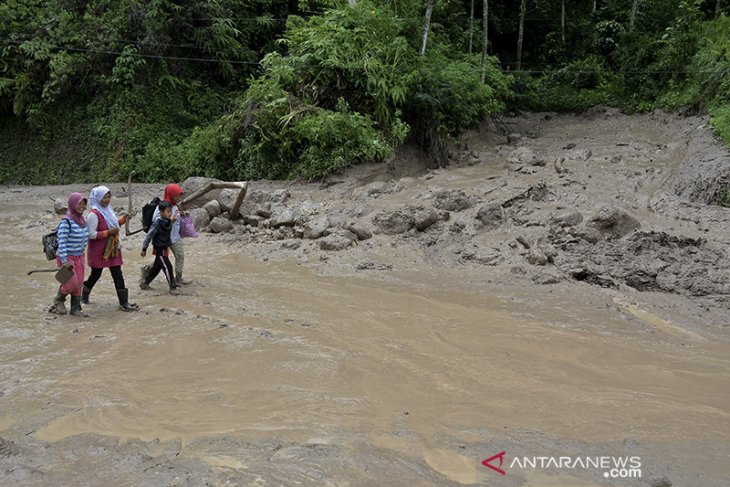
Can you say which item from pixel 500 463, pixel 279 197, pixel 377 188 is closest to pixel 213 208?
pixel 279 197

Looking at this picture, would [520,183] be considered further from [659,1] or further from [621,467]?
[659,1]

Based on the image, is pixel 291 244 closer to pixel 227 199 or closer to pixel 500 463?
pixel 227 199

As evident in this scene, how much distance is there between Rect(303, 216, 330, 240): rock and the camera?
955 centimetres

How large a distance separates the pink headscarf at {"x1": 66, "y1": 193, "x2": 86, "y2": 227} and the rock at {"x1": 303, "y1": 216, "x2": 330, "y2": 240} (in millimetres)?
4051

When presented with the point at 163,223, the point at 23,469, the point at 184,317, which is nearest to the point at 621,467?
the point at 23,469

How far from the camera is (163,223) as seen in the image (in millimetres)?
7062

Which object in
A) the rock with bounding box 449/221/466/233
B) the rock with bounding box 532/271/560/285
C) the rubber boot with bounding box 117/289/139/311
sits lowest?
the rock with bounding box 532/271/560/285

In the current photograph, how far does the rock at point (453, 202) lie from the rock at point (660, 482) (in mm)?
7341

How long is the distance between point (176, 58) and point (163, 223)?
13.9 meters

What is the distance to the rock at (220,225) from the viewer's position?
10.4m

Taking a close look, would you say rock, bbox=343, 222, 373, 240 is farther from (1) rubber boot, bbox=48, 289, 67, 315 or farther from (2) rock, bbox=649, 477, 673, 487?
(2) rock, bbox=649, 477, 673, 487

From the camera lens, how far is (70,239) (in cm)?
606

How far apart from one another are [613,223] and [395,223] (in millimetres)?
3418

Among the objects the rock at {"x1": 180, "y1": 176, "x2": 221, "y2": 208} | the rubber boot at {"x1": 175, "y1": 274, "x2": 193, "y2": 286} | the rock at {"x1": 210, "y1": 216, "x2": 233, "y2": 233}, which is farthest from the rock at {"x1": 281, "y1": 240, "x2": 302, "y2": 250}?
the rock at {"x1": 180, "y1": 176, "x2": 221, "y2": 208}
